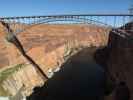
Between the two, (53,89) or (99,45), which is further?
(99,45)

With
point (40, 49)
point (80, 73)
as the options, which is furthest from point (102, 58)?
point (40, 49)

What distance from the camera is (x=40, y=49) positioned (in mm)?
75625

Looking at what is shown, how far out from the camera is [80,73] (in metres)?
78.2

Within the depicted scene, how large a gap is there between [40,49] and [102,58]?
18050 mm

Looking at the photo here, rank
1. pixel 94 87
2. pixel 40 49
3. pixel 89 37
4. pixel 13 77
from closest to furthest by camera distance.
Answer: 1. pixel 13 77
2. pixel 94 87
3. pixel 40 49
4. pixel 89 37

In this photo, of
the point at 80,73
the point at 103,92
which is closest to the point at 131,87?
the point at 103,92

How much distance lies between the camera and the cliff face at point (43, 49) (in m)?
49.1

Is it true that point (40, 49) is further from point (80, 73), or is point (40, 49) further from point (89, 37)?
point (89, 37)

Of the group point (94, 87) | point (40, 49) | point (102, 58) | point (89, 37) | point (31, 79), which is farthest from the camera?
point (89, 37)

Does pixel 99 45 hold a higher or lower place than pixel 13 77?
lower

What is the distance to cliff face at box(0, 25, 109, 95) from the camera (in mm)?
49141

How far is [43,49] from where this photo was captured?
75750mm

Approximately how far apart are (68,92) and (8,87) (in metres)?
15.9

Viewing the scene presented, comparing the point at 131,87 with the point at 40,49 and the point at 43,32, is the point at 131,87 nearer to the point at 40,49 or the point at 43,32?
the point at 40,49
